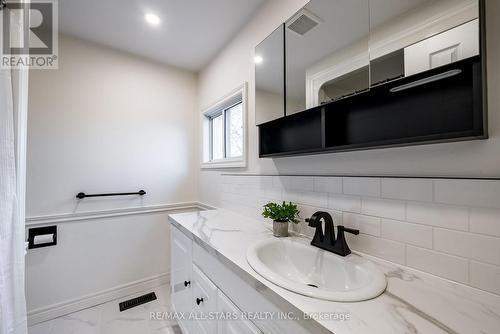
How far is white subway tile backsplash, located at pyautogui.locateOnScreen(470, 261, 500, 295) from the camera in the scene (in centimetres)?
60

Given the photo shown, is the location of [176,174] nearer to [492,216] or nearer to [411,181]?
[411,181]

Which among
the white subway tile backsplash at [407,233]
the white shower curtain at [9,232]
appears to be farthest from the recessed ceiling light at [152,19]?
the white subway tile backsplash at [407,233]

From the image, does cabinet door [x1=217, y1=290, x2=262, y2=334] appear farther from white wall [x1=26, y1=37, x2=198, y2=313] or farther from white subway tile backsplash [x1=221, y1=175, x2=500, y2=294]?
white wall [x1=26, y1=37, x2=198, y2=313]

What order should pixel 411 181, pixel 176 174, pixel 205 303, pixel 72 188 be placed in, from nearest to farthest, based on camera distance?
1. pixel 411 181
2. pixel 205 303
3. pixel 72 188
4. pixel 176 174

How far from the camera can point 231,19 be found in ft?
5.35

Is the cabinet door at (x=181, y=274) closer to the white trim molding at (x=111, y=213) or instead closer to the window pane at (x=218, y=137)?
the white trim molding at (x=111, y=213)

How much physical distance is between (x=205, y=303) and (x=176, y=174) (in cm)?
155

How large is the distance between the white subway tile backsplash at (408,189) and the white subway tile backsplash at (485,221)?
4.5 inches

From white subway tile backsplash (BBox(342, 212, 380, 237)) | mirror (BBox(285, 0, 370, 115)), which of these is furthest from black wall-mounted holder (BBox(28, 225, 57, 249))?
white subway tile backsplash (BBox(342, 212, 380, 237))

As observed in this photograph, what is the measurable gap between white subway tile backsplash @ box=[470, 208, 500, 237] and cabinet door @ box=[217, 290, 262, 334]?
78cm

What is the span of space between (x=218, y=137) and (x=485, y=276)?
7.05ft

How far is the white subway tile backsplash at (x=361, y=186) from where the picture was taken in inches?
A: 34.3

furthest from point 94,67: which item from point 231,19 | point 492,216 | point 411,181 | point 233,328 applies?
point 492,216

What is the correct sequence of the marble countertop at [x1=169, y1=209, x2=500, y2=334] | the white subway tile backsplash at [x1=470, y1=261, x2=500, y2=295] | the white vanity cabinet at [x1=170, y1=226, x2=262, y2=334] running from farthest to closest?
the white vanity cabinet at [x1=170, y1=226, x2=262, y2=334] → the white subway tile backsplash at [x1=470, y1=261, x2=500, y2=295] → the marble countertop at [x1=169, y1=209, x2=500, y2=334]
